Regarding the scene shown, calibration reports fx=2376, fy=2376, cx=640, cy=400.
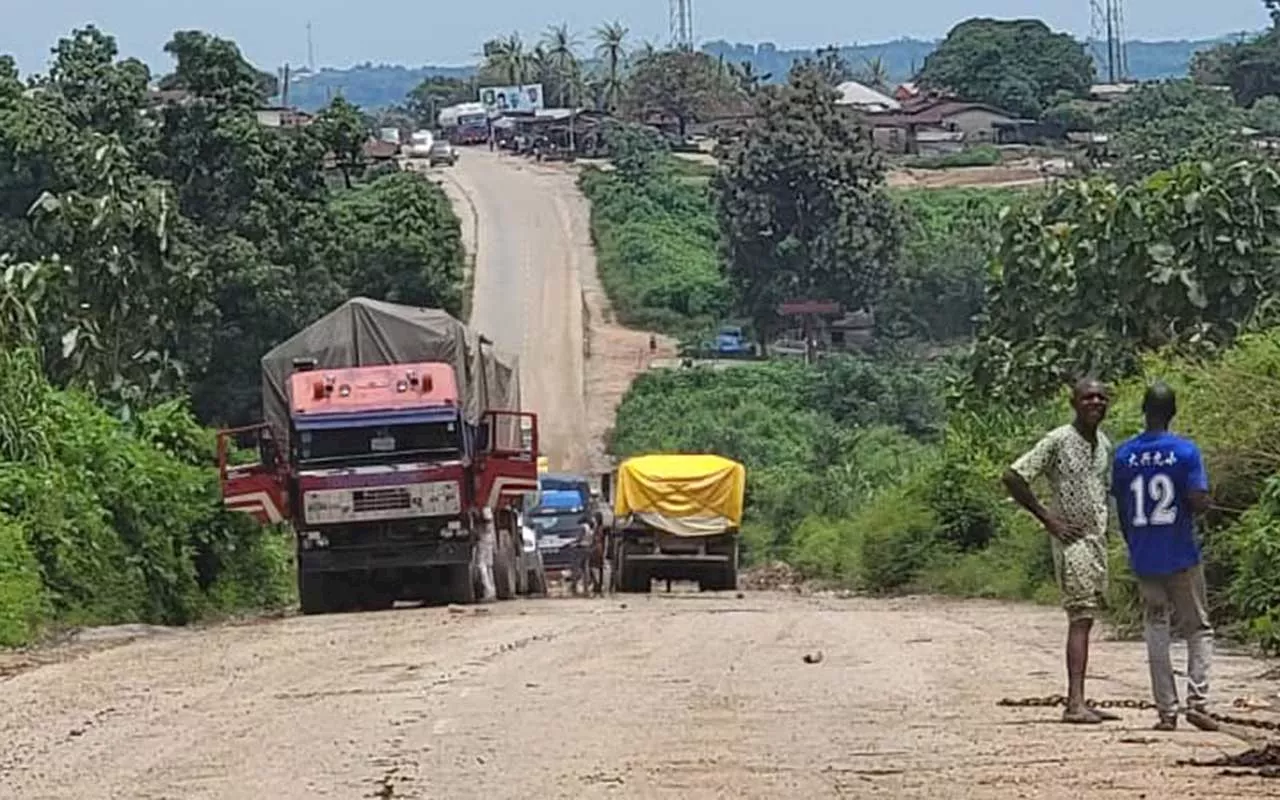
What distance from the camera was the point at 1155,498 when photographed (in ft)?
43.0

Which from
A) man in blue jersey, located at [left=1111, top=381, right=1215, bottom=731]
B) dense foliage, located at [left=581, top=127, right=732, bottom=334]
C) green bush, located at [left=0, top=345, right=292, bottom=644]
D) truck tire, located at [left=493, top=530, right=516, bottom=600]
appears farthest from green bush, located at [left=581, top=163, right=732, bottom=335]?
man in blue jersey, located at [left=1111, top=381, right=1215, bottom=731]

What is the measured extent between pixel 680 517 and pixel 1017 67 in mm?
95806

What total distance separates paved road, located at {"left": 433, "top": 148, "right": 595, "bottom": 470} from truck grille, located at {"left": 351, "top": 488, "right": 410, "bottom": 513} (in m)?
32.3

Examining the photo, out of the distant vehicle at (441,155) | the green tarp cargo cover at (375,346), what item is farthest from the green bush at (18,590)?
the distant vehicle at (441,155)

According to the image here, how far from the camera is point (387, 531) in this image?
96.1ft

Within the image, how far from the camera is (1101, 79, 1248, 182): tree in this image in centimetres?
6825

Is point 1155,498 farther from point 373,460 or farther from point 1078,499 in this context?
point 373,460

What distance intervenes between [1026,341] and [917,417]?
26.5 meters

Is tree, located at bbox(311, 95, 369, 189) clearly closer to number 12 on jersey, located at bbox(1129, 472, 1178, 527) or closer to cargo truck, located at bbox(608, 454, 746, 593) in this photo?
cargo truck, located at bbox(608, 454, 746, 593)

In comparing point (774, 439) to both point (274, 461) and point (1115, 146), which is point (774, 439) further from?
point (274, 461)

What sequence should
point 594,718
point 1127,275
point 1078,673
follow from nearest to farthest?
point 1078,673
point 594,718
point 1127,275

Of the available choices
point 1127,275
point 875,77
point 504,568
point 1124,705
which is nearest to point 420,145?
point 875,77

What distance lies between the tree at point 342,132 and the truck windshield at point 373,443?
27.3m

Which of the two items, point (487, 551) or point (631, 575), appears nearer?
point (487, 551)
